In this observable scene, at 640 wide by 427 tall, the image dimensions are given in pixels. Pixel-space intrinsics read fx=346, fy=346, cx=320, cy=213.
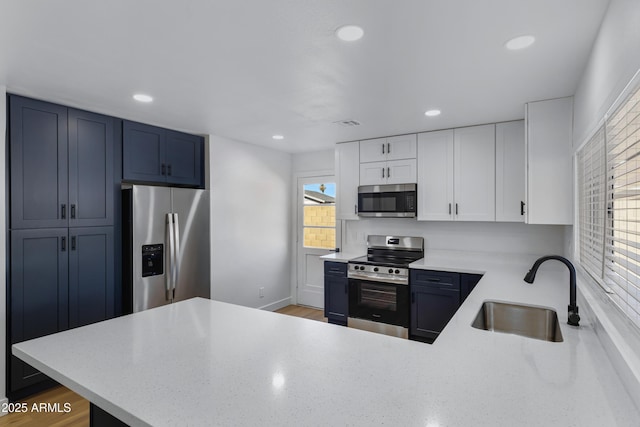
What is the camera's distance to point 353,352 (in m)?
1.35

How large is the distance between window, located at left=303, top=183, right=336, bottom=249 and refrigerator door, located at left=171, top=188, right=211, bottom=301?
169 cm

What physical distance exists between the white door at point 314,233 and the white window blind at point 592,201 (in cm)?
313

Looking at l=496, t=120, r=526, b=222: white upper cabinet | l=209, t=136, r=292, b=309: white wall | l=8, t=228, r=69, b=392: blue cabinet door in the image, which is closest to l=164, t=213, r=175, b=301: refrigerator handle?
l=209, t=136, r=292, b=309: white wall

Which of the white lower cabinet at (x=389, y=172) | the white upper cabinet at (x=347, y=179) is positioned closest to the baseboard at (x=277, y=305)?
the white upper cabinet at (x=347, y=179)

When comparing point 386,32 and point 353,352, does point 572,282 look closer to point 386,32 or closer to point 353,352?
point 353,352

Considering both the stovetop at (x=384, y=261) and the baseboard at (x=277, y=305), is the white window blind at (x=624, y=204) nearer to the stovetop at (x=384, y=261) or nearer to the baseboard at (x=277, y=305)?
the stovetop at (x=384, y=261)

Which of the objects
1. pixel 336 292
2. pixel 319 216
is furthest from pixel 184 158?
pixel 336 292

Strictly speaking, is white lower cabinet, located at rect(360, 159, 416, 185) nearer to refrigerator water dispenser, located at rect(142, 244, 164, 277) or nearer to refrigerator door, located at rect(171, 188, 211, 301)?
refrigerator door, located at rect(171, 188, 211, 301)

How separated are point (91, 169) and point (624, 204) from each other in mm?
3652

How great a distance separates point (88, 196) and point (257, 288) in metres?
2.34

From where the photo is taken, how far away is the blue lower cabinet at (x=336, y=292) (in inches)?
157

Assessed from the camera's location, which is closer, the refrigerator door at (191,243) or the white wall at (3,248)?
the white wall at (3,248)

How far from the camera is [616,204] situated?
1.50 meters

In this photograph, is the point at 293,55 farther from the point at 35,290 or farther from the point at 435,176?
the point at 35,290
